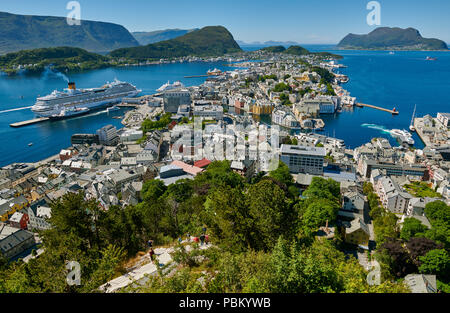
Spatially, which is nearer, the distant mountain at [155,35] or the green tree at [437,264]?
the green tree at [437,264]

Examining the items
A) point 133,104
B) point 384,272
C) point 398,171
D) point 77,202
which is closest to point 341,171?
point 398,171

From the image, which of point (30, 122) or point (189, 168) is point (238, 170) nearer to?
point (189, 168)

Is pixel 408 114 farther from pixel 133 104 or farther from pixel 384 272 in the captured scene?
pixel 133 104

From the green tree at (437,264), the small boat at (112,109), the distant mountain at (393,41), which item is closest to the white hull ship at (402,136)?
the green tree at (437,264)

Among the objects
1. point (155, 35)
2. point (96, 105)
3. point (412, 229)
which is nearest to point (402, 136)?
point (412, 229)

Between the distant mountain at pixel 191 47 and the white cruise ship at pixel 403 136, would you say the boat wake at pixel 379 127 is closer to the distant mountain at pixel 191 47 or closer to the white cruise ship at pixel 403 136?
the white cruise ship at pixel 403 136
